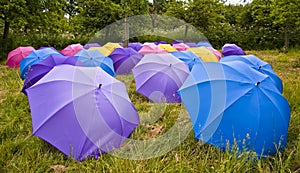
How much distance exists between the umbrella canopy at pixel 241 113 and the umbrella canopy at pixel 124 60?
413cm

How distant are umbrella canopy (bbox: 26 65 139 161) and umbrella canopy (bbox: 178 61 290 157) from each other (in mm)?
925

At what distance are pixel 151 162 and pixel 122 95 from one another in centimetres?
105

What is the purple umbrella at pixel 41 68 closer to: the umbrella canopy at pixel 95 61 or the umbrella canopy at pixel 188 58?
the umbrella canopy at pixel 95 61

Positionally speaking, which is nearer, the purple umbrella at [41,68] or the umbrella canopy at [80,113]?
the umbrella canopy at [80,113]

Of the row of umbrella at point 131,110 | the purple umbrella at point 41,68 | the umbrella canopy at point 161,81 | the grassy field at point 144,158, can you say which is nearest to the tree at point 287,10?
the umbrella canopy at point 161,81

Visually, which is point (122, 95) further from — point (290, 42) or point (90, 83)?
point (290, 42)

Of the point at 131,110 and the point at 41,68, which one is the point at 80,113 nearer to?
the point at 131,110

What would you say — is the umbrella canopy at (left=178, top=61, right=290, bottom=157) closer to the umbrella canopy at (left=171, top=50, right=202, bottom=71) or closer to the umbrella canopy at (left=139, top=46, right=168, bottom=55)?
the umbrella canopy at (left=171, top=50, right=202, bottom=71)

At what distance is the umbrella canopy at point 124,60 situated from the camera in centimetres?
736

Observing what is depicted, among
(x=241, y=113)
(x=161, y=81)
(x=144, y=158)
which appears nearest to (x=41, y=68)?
(x=161, y=81)

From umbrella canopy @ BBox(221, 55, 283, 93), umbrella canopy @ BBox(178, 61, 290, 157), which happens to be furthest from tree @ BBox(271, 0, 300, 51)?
umbrella canopy @ BBox(178, 61, 290, 157)

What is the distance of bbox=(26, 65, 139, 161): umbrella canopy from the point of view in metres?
2.84

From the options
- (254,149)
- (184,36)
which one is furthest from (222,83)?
(184,36)

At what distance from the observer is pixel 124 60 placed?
747cm
